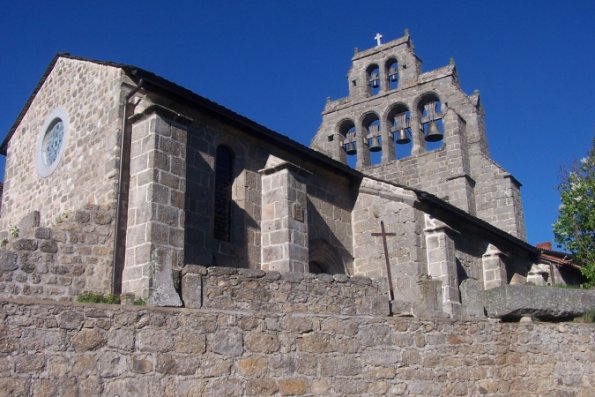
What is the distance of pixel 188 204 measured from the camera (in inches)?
475

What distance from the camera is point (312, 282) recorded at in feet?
24.1

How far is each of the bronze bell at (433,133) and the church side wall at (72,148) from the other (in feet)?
44.5

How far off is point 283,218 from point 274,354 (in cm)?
653

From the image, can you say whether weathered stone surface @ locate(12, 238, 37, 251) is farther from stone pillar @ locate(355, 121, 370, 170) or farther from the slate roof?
stone pillar @ locate(355, 121, 370, 170)

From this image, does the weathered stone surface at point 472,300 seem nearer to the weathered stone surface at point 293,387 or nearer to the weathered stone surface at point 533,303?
the weathered stone surface at point 533,303

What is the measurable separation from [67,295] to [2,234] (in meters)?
4.74

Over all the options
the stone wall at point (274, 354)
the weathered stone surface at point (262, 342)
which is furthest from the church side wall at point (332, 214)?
the weathered stone surface at point (262, 342)

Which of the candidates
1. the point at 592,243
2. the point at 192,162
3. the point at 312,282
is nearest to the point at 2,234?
the point at 192,162

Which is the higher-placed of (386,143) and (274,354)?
(386,143)

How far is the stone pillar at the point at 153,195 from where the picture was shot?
10.3m

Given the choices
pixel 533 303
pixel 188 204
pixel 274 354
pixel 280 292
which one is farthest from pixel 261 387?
pixel 188 204

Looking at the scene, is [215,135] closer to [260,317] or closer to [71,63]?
[71,63]

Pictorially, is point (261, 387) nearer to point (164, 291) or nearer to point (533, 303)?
point (164, 291)

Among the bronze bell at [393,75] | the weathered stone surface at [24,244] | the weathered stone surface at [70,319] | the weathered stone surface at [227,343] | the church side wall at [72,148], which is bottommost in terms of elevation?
the weathered stone surface at [227,343]
